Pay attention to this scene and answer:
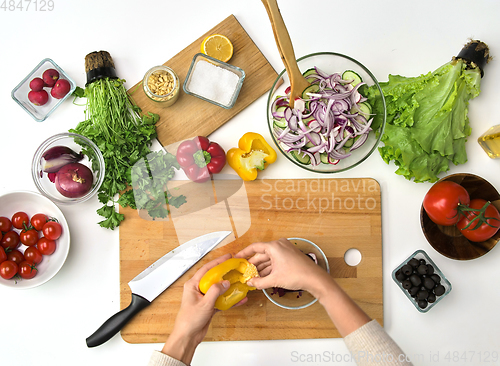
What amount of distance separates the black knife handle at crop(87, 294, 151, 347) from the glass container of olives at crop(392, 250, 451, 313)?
3.74ft

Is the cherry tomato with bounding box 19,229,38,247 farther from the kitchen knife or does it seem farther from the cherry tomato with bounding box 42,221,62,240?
the kitchen knife

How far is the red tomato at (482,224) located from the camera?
1428 millimetres

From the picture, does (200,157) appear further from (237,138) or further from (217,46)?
(217,46)

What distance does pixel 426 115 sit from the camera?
1.51 metres

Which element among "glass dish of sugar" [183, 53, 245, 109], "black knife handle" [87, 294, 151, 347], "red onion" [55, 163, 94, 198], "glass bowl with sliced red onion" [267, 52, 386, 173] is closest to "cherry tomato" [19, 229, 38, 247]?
"red onion" [55, 163, 94, 198]

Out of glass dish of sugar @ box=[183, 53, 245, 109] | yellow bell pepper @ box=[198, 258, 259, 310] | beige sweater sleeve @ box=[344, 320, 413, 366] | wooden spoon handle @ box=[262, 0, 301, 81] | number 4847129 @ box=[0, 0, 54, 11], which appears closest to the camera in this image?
beige sweater sleeve @ box=[344, 320, 413, 366]

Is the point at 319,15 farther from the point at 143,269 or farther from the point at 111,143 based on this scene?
the point at 143,269

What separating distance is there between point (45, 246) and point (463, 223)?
1.83m

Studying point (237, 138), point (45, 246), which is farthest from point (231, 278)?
point (45, 246)

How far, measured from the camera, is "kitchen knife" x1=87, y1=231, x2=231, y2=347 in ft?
5.05

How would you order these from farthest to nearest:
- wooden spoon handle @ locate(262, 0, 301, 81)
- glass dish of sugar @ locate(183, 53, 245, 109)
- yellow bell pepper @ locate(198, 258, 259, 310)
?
glass dish of sugar @ locate(183, 53, 245, 109) → yellow bell pepper @ locate(198, 258, 259, 310) → wooden spoon handle @ locate(262, 0, 301, 81)

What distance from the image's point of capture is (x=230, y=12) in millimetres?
1677

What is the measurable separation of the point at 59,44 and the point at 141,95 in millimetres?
496

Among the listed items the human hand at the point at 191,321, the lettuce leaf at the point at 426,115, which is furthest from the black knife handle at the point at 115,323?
the lettuce leaf at the point at 426,115
